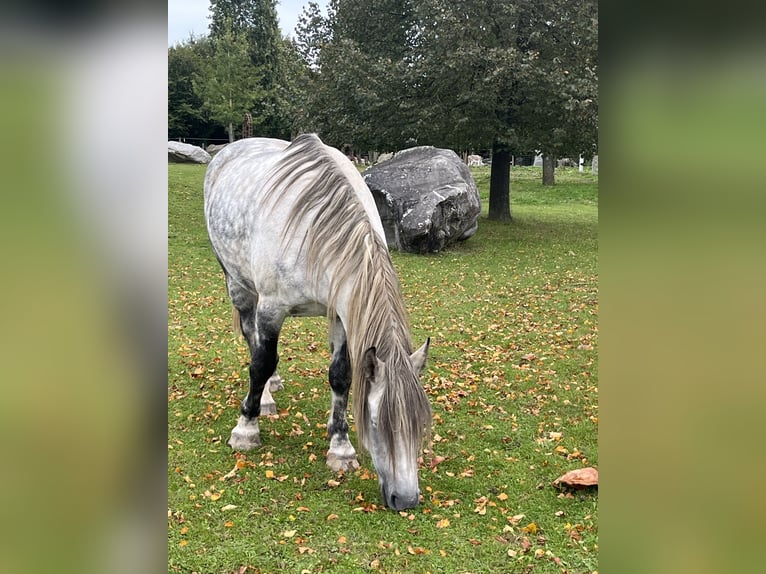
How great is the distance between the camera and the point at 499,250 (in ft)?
44.3

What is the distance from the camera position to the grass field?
343cm

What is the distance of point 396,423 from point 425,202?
31.4ft

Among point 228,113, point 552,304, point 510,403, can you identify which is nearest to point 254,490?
point 510,403

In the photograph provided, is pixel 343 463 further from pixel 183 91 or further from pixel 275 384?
pixel 183 91

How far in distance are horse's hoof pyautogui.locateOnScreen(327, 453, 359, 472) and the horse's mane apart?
0.93 m

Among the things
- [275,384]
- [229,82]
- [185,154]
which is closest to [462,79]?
[275,384]

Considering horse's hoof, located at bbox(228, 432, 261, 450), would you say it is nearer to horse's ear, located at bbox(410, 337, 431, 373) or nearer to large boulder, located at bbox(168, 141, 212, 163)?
horse's ear, located at bbox(410, 337, 431, 373)

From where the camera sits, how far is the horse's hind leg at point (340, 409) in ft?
14.2

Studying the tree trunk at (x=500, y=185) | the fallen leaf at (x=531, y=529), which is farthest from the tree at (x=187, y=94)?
the fallen leaf at (x=531, y=529)

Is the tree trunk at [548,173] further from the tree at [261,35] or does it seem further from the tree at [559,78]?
the tree at [261,35]

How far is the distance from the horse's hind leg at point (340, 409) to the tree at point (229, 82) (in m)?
24.5
